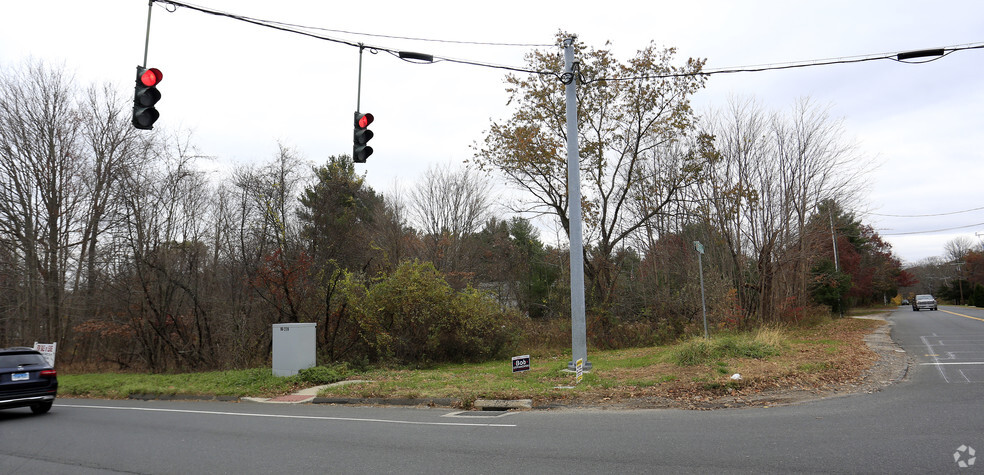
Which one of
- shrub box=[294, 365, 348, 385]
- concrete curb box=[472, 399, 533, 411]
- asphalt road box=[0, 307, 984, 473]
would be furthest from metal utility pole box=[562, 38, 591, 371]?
shrub box=[294, 365, 348, 385]

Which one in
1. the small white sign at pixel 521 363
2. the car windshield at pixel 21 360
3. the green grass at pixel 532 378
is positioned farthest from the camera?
the small white sign at pixel 521 363

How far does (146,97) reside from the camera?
29.0 feet

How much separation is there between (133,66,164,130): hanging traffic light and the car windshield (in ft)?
27.8

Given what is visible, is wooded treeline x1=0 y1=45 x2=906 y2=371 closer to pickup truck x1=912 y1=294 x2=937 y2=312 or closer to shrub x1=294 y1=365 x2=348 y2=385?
shrub x1=294 y1=365 x2=348 y2=385

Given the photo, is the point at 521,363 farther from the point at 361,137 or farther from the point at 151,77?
the point at 151,77

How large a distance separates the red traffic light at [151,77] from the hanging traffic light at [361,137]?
11.5 feet

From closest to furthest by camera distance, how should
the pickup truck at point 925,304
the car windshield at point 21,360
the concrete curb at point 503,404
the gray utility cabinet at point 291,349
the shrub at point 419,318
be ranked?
the concrete curb at point 503,404
the car windshield at point 21,360
the gray utility cabinet at point 291,349
the shrub at point 419,318
the pickup truck at point 925,304

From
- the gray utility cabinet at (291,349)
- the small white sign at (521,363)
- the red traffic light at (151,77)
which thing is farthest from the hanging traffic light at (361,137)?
the gray utility cabinet at (291,349)

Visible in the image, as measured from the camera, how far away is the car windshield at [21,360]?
1302cm

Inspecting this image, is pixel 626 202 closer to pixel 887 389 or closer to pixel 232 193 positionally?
pixel 887 389

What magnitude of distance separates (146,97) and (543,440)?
800cm

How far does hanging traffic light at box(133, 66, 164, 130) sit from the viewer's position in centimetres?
874

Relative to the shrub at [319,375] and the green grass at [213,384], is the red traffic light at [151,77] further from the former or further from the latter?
the shrub at [319,375]

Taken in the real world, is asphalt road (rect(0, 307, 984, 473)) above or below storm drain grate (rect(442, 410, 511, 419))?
above
